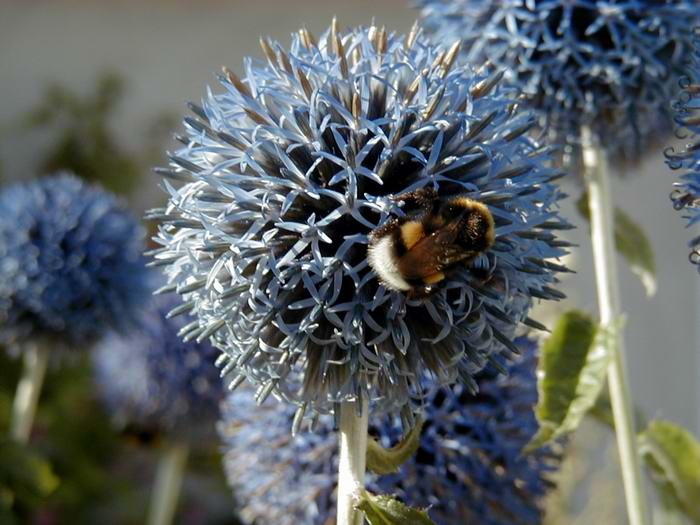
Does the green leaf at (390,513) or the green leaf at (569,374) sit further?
the green leaf at (569,374)

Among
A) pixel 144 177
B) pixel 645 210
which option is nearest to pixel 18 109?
pixel 144 177

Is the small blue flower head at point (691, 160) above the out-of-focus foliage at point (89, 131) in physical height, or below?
below

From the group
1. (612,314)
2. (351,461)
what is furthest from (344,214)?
(612,314)

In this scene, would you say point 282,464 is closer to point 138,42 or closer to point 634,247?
point 634,247

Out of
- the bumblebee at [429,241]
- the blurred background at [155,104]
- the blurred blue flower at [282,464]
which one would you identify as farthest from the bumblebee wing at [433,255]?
the blurred background at [155,104]

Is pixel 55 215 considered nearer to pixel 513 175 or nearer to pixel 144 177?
pixel 513 175

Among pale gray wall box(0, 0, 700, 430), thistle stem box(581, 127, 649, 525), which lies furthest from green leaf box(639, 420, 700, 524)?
pale gray wall box(0, 0, 700, 430)

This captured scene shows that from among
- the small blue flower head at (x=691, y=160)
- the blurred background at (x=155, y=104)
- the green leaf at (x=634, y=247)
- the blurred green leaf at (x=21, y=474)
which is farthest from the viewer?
the blurred background at (x=155, y=104)

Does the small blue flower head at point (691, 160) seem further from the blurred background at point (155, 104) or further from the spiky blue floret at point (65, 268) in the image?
the blurred background at point (155, 104)
